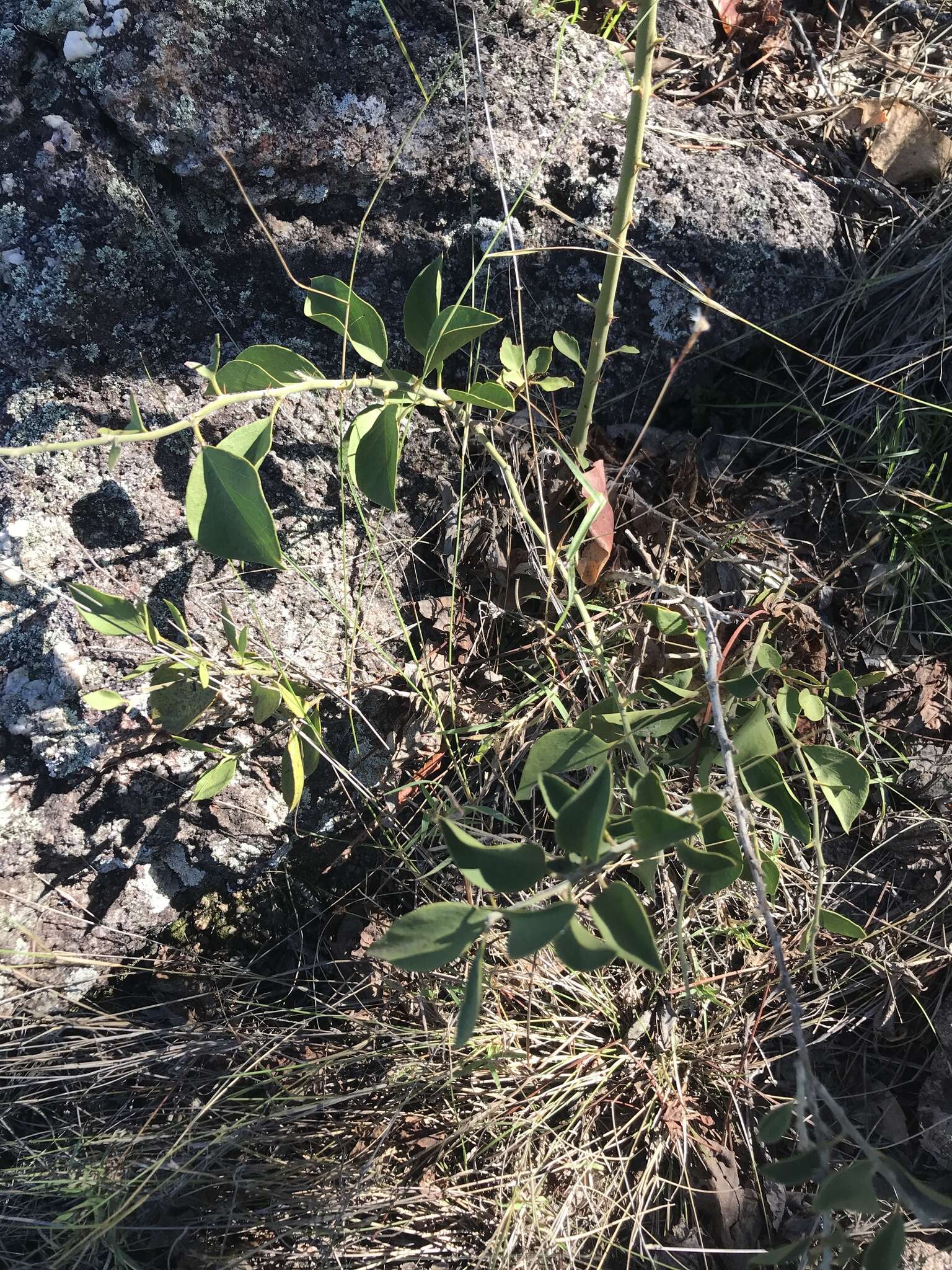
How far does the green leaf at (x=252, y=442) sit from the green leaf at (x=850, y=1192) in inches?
40.4

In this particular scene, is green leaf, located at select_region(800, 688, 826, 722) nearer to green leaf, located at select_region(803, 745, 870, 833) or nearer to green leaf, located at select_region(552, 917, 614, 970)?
green leaf, located at select_region(803, 745, 870, 833)

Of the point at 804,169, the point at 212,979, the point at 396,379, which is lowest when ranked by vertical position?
the point at 212,979

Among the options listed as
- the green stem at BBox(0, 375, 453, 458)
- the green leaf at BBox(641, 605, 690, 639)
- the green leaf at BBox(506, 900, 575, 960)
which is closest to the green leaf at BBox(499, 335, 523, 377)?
the green stem at BBox(0, 375, 453, 458)

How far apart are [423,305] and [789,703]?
2.75 feet

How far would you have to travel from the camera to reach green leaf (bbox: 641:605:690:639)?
1373 millimetres

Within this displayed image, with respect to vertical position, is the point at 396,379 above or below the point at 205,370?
below

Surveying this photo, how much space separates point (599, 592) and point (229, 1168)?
117 centimetres

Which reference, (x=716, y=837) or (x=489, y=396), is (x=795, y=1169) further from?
(x=489, y=396)

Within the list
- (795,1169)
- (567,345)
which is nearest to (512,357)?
(567,345)

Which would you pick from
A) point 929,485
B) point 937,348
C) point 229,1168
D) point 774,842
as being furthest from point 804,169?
point 229,1168

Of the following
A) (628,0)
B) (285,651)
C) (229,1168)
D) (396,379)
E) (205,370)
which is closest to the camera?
(205,370)

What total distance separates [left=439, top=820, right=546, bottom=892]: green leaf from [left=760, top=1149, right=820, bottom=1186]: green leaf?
0.37m

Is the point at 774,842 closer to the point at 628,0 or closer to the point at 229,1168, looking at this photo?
the point at 229,1168

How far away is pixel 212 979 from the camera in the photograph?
4.88ft
